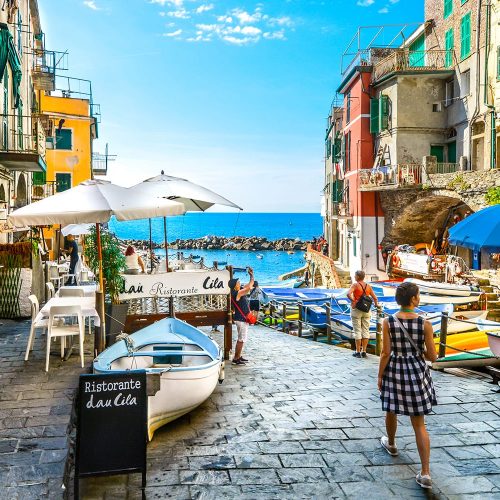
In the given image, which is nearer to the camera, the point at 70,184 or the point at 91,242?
the point at 91,242

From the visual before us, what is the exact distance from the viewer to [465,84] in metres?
29.2

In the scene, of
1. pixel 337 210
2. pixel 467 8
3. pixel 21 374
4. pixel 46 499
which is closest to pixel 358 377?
pixel 21 374

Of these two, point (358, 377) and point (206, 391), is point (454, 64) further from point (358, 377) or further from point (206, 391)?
point (206, 391)

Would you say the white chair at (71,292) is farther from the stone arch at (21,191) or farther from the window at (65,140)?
the window at (65,140)

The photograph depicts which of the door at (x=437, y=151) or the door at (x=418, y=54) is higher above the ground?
the door at (x=418, y=54)

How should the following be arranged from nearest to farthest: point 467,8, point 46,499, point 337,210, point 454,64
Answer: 1. point 46,499
2. point 467,8
3. point 454,64
4. point 337,210

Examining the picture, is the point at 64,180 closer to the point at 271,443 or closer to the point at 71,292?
the point at 71,292

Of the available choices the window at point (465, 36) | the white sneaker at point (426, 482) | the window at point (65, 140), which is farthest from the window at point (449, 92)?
the white sneaker at point (426, 482)

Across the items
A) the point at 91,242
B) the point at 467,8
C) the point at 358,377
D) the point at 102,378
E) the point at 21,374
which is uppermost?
the point at 467,8

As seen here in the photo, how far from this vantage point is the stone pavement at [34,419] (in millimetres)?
3963

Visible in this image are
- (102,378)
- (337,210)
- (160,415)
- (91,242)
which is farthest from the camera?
(337,210)

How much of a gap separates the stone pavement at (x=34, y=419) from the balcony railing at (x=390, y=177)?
79.2 ft

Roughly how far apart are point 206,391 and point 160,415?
2.17 ft

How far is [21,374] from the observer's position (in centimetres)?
668
